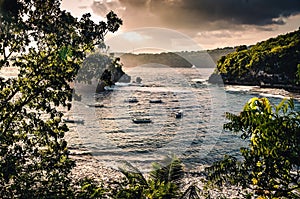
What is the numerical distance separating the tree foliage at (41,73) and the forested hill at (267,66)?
90.8m

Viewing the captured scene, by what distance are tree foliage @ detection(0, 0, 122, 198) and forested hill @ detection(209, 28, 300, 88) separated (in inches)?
3573

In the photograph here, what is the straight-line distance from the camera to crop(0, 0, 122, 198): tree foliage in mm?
13775

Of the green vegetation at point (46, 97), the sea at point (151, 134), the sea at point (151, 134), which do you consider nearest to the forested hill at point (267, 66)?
the sea at point (151, 134)

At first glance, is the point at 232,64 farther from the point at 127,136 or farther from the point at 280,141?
the point at 280,141

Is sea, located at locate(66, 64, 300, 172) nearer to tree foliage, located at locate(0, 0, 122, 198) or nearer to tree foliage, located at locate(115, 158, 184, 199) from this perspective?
tree foliage, located at locate(115, 158, 184, 199)

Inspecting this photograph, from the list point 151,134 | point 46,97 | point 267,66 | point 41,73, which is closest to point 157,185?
point 46,97

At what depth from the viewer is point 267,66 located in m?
115

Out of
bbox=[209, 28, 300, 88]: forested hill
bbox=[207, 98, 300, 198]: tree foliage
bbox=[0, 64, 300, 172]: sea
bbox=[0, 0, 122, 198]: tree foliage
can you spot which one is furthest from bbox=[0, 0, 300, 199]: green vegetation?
bbox=[209, 28, 300, 88]: forested hill

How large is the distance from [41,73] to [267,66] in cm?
11114

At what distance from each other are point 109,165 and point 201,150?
11819 millimetres

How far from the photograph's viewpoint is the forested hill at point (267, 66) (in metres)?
108

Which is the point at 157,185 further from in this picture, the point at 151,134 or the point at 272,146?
the point at 151,134

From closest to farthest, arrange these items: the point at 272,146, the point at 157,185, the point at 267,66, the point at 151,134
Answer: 1. the point at 272,146
2. the point at 157,185
3. the point at 151,134
4. the point at 267,66

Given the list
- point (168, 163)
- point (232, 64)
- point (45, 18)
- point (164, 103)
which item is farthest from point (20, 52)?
point (232, 64)
